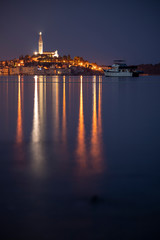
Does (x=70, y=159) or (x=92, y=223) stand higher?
(x=70, y=159)

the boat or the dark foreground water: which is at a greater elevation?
the boat

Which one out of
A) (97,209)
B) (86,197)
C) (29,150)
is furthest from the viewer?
(29,150)

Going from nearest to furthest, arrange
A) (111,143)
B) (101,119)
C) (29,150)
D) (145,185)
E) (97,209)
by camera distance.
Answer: (97,209)
(145,185)
(29,150)
(111,143)
(101,119)

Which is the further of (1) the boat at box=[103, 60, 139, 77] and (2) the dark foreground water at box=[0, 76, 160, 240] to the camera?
(1) the boat at box=[103, 60, 139, 77]

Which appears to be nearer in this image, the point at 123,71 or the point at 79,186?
the point at 79,186

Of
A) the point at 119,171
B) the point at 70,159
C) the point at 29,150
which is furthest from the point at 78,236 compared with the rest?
the point at 29,150

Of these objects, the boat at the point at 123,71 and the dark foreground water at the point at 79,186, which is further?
the boat at the point at 123,71

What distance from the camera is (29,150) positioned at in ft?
21.9

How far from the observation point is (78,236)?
3.19 meters

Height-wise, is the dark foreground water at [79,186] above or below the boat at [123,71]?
below

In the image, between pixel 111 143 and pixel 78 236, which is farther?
pixel 111 143

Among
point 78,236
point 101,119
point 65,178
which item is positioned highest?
point 101,119

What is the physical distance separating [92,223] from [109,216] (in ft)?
0.84

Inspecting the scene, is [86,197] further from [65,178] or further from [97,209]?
[65,178]
